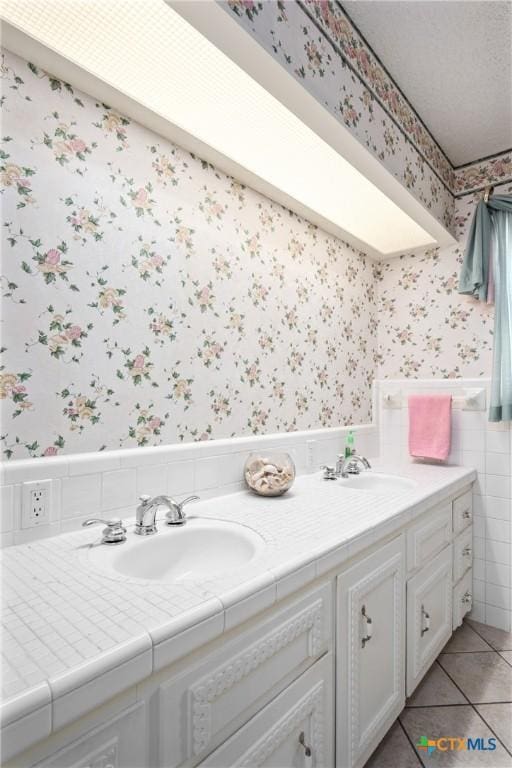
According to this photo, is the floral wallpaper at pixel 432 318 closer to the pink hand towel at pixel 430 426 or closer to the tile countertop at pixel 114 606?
the pink hand towel at pixel 430 426

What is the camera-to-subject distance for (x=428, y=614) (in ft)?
5.44

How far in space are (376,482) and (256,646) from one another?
1.36 meters

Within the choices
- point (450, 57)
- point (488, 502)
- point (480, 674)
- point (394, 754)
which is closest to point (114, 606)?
point (394, 754)

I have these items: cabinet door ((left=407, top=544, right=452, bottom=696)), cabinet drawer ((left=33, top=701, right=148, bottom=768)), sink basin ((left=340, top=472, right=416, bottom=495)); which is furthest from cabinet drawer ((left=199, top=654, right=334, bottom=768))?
sink basin ((left=340, top=472, right=416, bottom=495))

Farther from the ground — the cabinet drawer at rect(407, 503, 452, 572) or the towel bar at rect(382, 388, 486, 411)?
the towel bar at rect(382, 388, 486, 411)

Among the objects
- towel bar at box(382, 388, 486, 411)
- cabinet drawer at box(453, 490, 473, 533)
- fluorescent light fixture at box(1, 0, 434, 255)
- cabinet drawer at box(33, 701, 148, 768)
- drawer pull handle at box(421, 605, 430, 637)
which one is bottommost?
drawer pull handle at box(421, 605, 430, 637)

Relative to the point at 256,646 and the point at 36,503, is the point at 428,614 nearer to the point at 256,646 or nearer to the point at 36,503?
the point at 256,646

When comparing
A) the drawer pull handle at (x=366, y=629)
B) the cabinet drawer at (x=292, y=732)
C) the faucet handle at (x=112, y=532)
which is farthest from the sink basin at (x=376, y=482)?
the faucet handle at (x=112, y=532)

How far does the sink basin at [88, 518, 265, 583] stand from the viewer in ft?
3.45

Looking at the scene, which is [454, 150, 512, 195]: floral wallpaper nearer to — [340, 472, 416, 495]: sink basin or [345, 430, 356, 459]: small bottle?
[345, 430, 356, 459]: small bottle

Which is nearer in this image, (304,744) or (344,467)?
(304,744)

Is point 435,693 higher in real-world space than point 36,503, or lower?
lower

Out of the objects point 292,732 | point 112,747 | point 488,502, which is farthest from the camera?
point 488,502

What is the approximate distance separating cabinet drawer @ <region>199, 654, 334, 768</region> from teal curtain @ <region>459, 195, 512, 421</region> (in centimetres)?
162
